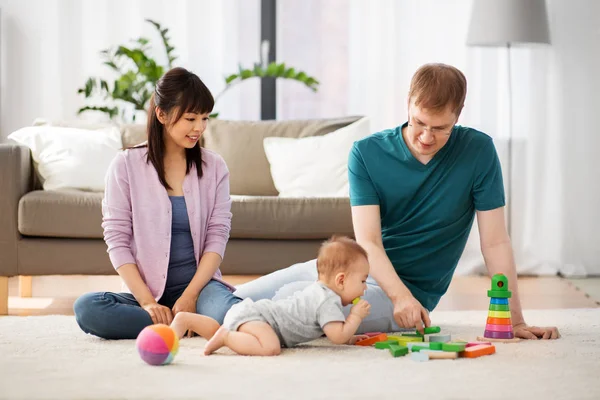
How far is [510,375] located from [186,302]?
91cm

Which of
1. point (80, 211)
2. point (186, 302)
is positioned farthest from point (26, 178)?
point (186, 302)

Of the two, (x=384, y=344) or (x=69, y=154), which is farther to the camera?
(x=69, y=154)

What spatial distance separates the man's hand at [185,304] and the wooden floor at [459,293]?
3.32 feet

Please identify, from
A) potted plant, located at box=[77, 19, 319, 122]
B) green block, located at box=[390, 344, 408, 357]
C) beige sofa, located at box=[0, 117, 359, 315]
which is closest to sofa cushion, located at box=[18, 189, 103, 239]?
beige sofa, located at box=[0, 117, 359, 315]

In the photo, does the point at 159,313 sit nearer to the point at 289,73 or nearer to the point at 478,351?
the point at 478,351

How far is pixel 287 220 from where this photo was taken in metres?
3.57

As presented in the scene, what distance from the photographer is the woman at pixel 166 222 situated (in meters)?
2.36

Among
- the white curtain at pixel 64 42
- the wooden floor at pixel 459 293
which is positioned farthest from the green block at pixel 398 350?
the white curtain at pixel 64 42

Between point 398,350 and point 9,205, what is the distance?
1.87 m

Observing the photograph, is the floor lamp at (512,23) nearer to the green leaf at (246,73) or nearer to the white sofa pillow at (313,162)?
the white sofa pillow at (313,162)

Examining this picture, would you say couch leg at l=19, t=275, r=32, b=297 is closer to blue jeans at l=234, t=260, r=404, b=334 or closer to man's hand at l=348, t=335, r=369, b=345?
blue jeans at l=234, t=260, r=404, b=334

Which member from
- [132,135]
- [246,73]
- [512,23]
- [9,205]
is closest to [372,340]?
[9,205]

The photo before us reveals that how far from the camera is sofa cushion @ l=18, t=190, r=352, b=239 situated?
11.1 ft

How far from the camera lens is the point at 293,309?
2107mm
